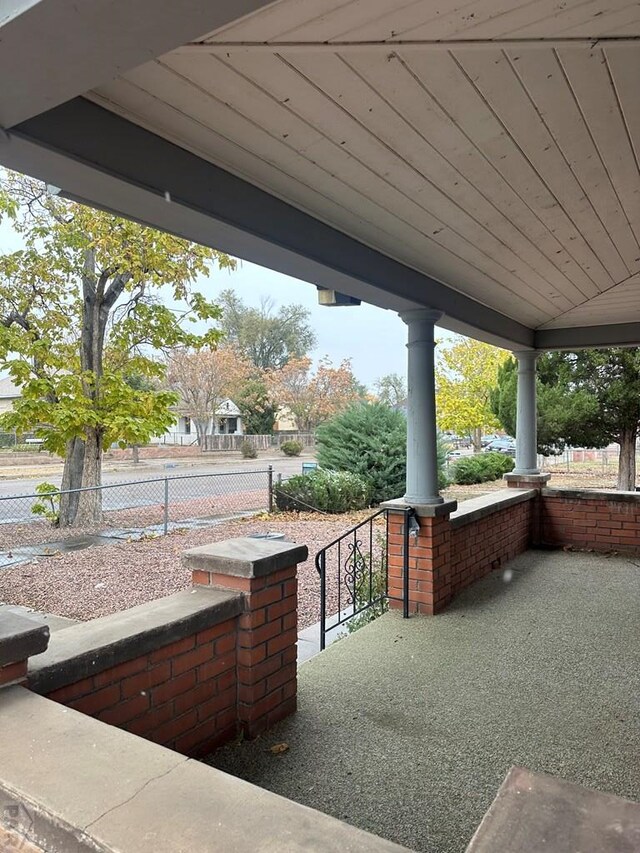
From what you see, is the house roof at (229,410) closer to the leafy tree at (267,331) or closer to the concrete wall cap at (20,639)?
the leafy tree at (267,331)

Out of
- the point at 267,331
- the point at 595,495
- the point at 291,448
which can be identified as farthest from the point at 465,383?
the point at 267,331

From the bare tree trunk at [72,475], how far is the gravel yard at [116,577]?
178 cm

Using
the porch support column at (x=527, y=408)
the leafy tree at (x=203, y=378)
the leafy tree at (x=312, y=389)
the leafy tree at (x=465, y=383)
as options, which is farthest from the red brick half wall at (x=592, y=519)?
the leafy tree at (x=312, y=389)

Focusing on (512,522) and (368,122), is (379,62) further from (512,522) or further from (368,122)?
(512,522)

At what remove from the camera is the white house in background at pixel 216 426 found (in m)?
32.5

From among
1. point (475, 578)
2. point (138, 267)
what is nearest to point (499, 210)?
point (475, 578)

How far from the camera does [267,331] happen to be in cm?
3928

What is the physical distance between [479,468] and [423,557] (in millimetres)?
12249

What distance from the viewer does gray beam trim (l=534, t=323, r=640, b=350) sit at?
→ 230 inches

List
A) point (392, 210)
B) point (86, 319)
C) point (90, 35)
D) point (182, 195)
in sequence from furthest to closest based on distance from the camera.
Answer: point (86, 319)
point (392, 210)
point (182, 195)
point (90, 35)

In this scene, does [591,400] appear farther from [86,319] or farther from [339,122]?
[339,122]

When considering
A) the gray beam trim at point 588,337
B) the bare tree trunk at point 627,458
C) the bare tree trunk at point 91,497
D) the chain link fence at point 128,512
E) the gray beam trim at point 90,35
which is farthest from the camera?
the bare tree trunk at point 627,458

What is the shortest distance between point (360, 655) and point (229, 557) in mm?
1428

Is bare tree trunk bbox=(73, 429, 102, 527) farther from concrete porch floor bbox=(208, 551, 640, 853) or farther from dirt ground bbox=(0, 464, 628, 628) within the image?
concrete porch floor bbox=(208, 551, 640, 853)
